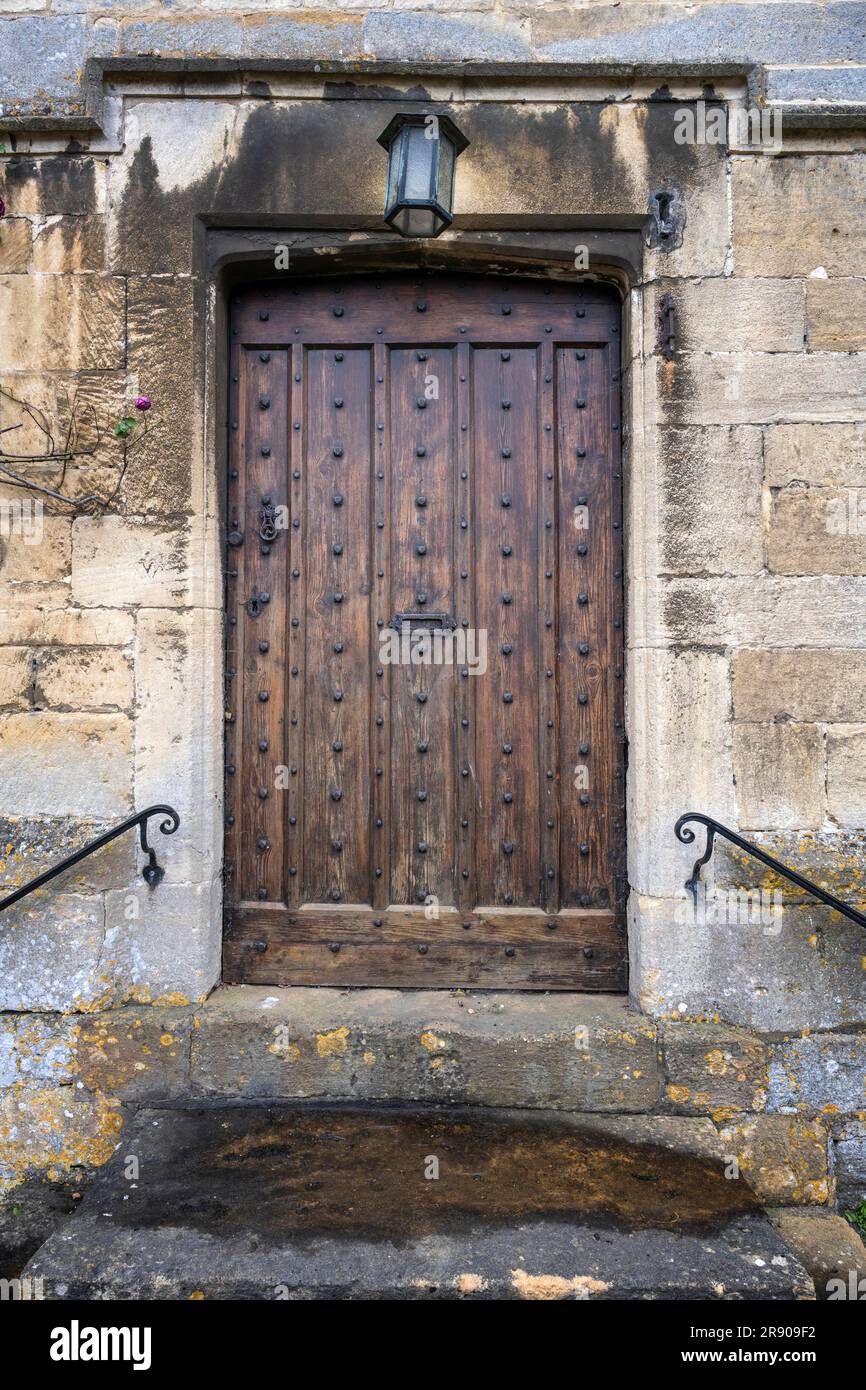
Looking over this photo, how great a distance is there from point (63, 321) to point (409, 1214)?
2961 mm

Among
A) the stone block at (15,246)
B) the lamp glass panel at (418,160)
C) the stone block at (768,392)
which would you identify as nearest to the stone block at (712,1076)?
the stone block at (768,392)

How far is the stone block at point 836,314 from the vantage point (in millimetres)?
3018

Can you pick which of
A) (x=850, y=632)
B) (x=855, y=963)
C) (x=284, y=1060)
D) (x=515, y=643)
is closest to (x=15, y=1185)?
(x=284, y=1060)

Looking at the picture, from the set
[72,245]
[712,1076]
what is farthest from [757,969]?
[72,245]

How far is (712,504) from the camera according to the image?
3016mm

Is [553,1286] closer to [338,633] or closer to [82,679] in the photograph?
[338,633]

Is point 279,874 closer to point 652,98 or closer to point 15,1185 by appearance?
point 15,1185

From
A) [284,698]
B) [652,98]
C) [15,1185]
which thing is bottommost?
[15,1185]

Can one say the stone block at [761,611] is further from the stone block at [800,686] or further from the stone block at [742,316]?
the stone block at [742,316]

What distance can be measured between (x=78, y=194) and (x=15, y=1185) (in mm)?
3284

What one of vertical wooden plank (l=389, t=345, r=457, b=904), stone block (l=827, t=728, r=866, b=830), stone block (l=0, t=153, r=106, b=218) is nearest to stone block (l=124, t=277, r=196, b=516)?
stone block (l=0, t=153, r=106, b=218)

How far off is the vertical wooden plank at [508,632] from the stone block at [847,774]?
967 millimetres

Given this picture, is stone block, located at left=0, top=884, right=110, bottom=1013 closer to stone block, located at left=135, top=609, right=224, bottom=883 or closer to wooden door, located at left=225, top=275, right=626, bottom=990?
stone block, located at left=135, top=609, right=224, bottom=883

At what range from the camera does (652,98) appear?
303cm
